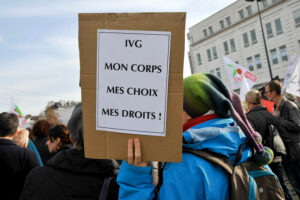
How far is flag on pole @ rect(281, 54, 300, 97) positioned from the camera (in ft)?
18.2

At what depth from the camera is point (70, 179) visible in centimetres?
192

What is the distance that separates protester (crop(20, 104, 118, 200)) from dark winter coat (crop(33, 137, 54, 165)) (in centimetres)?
239

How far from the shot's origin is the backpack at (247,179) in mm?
1421

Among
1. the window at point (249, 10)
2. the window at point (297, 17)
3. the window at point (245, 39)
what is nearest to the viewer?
the window at point (297, 17)

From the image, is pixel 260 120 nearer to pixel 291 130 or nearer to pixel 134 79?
pixel 291 130

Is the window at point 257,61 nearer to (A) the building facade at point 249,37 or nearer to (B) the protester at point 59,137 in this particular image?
(A) the building facade at point 249,37

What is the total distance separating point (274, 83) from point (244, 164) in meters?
3.95

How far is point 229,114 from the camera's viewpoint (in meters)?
1.71

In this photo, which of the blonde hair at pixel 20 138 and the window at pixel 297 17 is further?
the window at pixel 297 17

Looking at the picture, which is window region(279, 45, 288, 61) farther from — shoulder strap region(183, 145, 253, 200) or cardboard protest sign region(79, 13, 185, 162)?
cardboard protest sign region(79, 13, 185, 162)

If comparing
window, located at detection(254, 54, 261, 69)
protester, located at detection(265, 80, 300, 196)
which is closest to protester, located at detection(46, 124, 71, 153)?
protester, located at detection(265, 80, 300, 196)

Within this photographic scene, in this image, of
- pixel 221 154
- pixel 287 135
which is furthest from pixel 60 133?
pixel 287 135

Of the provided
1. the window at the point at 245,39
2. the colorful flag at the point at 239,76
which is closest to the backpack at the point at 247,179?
the colorful flag at the point at 239,76

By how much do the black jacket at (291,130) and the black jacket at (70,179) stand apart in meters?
3.35
